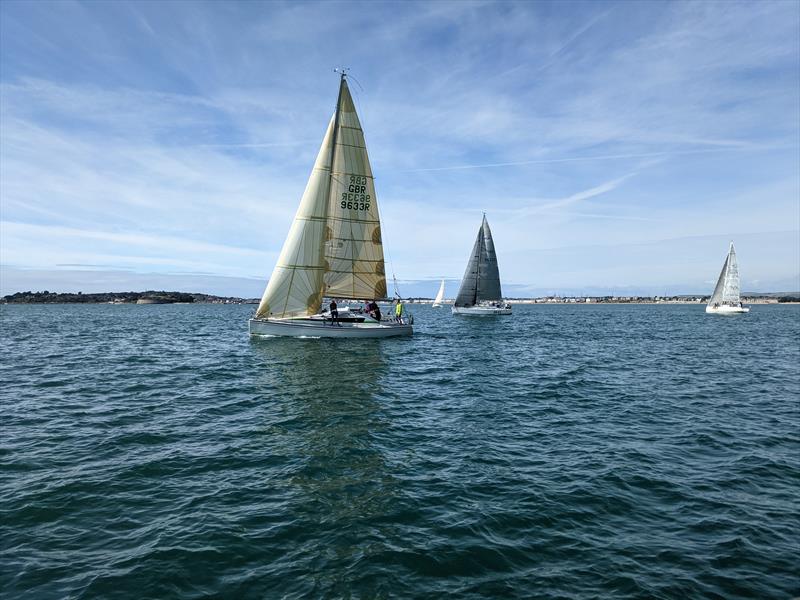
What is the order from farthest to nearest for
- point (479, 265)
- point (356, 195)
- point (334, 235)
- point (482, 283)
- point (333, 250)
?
1. point (482, 283)
2. point (479, 265)
3. point (356, 195)
4. point (333, 250)
5. point (334, 235)

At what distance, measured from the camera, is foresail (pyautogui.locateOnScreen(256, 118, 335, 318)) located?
32.6m

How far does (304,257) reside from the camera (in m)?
32.9

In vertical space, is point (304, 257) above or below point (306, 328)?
above

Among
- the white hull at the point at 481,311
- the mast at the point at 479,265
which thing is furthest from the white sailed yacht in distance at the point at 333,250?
the white hull at the point at 481,311

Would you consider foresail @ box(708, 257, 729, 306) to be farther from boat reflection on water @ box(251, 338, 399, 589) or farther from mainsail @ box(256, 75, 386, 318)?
boat reflection on water @ box(251, 338, 399, 589)

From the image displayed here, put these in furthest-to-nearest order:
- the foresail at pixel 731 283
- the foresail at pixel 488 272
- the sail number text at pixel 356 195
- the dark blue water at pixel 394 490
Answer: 1. the foresail at pixel 731 283
2. the foresail at pixel 488 272
3. the sail number text at pixel 356 195
4. the dark blue water at pixel 394 490

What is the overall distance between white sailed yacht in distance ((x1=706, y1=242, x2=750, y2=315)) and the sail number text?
9584 cm

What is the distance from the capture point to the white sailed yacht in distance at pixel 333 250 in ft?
108

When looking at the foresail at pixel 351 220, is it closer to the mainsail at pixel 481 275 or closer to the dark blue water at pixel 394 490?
the dark blue water at pixel 394 490

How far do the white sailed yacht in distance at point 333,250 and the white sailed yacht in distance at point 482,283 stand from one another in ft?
130

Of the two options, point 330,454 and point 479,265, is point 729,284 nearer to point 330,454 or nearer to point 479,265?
point 479,265

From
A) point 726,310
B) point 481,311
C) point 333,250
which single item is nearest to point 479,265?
point 481,311

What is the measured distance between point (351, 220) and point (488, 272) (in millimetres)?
43962

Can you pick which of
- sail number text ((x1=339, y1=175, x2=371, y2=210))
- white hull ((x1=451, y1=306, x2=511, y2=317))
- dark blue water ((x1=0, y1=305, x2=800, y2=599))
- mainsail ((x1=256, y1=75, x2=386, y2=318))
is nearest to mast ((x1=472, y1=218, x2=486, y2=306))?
white hull ((x1=451, y1=306, x2=511, y2=317))
